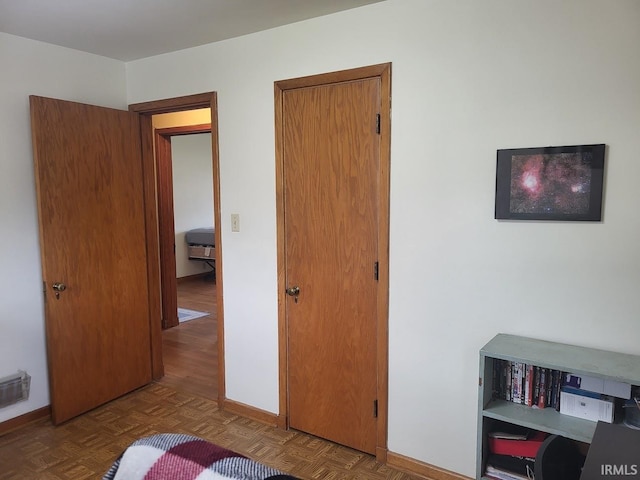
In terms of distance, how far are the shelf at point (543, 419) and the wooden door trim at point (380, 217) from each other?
66cm

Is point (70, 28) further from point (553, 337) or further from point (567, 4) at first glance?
point (553, 337)

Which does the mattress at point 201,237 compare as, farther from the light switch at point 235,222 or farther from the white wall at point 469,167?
the white wall at point 469,167

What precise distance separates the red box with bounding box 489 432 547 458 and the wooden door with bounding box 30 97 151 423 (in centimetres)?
255

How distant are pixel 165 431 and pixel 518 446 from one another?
203 cm

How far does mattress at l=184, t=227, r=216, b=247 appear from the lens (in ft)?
23.0

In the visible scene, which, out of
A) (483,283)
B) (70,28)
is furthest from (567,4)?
(70,28)

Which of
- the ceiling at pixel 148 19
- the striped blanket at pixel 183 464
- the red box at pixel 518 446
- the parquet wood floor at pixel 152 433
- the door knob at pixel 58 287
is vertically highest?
the ceiling at pixel 148 19

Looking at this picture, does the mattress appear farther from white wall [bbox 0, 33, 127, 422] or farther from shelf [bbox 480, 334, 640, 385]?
shelf [bbox 480, 334, 640, 385]

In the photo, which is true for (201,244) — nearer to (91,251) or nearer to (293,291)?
(91,251)

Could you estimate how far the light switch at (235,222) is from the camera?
2891 mm

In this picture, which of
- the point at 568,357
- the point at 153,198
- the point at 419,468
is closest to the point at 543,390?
the point at 568,357

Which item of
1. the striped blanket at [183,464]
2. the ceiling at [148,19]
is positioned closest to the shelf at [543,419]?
the striped blanket at [183,464]

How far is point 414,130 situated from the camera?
2227 millimetres

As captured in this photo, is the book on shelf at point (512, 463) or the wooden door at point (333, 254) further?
the wooden door at point (333, 254)
